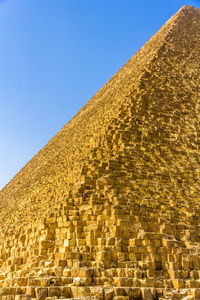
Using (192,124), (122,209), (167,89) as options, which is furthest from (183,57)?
(122,209)

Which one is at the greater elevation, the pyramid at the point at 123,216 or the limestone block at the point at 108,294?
the pyramid at the point at 123,216

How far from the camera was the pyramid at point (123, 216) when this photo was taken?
303 inches

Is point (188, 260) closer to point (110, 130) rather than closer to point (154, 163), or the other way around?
point (154, 163)

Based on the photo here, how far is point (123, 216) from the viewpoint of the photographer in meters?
9.24

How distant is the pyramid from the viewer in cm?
770

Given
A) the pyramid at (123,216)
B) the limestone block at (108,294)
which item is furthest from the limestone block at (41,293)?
the limestone block at (108,294)

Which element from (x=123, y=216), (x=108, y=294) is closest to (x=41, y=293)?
(x=108, y=294)

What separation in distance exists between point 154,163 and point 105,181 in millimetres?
1935

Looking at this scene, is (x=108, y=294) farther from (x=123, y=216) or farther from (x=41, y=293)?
(x=123, y=216)

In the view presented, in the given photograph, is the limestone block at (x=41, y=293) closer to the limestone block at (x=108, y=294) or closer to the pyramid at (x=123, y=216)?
the pyramid at (x=123, y=216)

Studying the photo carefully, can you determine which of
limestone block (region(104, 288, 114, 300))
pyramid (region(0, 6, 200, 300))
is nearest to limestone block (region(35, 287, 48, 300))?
pyramid (region(0, 6, 200, 300))

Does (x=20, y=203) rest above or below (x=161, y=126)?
below

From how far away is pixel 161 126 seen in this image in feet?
44.0

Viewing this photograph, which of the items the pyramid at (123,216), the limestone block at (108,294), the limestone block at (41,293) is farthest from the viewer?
the pyramid at (123,216)
